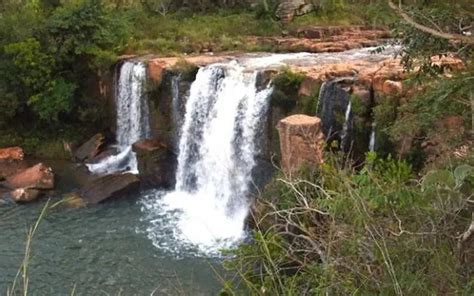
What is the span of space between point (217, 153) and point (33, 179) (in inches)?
151

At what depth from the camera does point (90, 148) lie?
13883 millimetres

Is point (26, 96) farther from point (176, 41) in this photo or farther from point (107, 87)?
point (176, 41)

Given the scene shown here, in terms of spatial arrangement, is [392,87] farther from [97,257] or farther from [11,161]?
[11,161]

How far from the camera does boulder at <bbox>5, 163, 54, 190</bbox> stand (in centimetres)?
1191

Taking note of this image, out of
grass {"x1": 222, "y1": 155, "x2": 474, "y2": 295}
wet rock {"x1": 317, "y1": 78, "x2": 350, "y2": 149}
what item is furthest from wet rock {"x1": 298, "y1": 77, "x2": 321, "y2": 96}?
grass {"x1": 222, "y1": 155, "x2": 474, "y2": 295}

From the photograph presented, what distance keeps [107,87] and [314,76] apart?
643cm

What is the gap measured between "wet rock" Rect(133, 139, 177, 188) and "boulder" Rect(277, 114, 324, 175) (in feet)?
14.6

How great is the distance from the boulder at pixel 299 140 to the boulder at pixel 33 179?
19.0 feet

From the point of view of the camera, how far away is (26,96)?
47.0 ft

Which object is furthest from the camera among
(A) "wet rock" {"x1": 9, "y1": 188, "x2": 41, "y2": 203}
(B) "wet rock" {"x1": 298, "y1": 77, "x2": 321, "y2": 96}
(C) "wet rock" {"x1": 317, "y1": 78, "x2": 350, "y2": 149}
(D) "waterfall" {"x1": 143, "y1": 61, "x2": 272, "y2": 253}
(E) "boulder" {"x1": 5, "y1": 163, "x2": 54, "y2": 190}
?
(E) "boulder" {"x1": 5, "y1": 163, "x2": 54, "y2": 190}

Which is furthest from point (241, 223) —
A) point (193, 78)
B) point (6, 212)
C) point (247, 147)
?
point (6, 212)

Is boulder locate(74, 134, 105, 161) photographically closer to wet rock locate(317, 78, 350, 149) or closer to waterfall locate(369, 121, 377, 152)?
wet rock locate(317, 78, 350, 149)

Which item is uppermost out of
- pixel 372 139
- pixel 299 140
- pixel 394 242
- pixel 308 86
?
pixel 394 242

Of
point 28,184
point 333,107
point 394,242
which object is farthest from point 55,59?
point 394,242
